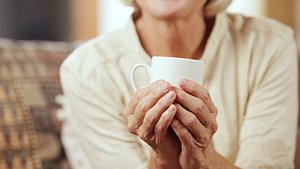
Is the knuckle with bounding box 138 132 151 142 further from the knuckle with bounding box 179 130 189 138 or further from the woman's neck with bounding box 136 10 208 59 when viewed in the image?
the woman's neck with bounding box 136 10 208 59

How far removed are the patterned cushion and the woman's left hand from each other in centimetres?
52

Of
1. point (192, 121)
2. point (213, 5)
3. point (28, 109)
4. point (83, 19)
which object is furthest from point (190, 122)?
point (83, 19)

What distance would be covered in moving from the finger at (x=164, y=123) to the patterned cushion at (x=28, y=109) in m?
0.53

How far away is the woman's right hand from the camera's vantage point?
900mm

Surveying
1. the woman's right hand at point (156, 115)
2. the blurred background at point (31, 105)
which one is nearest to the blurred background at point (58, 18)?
the blurred background at point (31, 105)

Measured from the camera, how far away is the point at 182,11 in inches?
47.8

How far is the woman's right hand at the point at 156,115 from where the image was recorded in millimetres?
900

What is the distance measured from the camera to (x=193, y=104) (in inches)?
35.9

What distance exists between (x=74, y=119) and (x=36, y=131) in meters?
0.15

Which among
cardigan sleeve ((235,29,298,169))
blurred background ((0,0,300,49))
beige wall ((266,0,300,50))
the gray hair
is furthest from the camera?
blurred background ((0,0,300,49))

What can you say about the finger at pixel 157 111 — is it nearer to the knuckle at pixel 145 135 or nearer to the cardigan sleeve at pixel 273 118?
the knuckle at pixel 145 135

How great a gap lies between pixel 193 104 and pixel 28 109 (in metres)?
0.64

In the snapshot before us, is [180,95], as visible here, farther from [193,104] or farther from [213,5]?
[213,5]

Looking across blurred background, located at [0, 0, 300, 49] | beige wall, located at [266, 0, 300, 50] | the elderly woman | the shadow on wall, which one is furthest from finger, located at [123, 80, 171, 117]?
the shadow on wall
